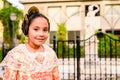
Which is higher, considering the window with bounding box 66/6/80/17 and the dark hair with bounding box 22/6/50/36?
the window with bounding box 66/6/80/17

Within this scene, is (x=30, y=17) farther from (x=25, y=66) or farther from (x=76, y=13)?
(x=76, y=13)

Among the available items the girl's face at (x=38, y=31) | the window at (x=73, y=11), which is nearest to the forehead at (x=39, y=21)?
the girl's face at (x=38, y=31)

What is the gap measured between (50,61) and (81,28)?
32622 millimetres

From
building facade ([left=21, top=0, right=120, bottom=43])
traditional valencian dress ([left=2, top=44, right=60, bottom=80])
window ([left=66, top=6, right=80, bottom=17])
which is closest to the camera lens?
traditional valencian dress ([left=2, top=44, right=60, bottom=80])

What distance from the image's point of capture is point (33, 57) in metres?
2.72

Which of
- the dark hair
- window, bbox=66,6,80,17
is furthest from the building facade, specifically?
the dark hair

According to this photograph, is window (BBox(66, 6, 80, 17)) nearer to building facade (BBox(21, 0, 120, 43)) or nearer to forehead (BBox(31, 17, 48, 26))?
A: building facade (BBox(21, 0, 120, 43))

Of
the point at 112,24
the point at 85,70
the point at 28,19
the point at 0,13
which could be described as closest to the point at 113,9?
the point at 112,24

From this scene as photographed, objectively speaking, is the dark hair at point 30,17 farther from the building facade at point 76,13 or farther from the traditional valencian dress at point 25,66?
the building facade at point 76,13

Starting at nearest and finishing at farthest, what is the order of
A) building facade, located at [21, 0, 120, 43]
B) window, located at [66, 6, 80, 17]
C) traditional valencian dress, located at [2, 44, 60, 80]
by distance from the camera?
traditional valencian dress, located at [2, 44, 60, 80]
building facade, located at [21, 0, 120, 43]
window, located at [66, 6, 80, 17]

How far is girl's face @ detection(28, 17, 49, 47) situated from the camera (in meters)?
2.74

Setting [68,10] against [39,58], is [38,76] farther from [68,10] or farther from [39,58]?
[68,10]

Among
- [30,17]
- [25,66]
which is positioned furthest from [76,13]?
[25,66]

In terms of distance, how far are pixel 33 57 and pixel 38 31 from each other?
19 centimetres
